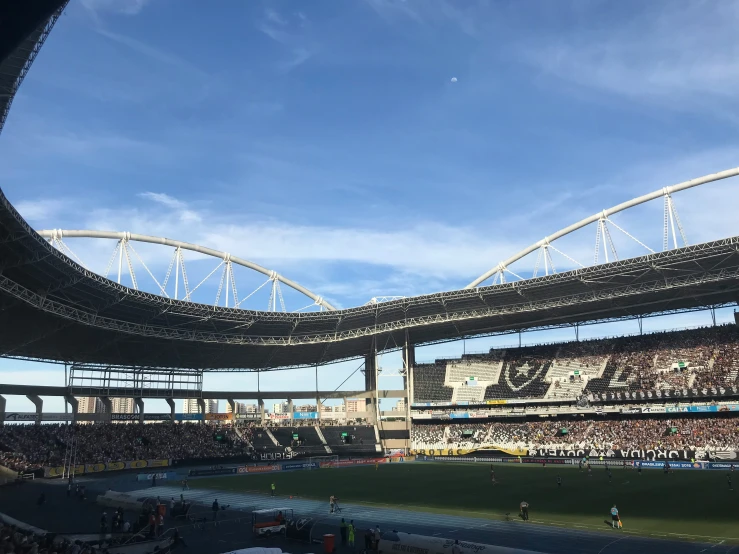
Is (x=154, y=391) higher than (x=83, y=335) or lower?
lower

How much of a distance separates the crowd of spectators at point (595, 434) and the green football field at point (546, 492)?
11033 millimetres

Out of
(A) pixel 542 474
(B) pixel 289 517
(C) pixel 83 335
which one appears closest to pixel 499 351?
(A) pixel 542 474

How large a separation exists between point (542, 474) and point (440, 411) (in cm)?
3407

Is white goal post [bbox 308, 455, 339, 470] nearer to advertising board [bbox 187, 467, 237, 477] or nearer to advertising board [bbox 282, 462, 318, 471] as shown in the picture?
advertising board [bbox 282, 462, 318, 471]

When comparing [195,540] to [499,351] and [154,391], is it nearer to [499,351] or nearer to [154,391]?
[154,391]

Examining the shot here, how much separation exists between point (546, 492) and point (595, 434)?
108ft

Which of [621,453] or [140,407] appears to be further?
[140,407]

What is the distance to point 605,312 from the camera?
3031 inches

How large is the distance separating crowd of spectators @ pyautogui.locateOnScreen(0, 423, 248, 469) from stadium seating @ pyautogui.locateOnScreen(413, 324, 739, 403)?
31271 millimetres

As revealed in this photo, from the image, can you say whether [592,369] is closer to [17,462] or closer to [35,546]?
[17,462]

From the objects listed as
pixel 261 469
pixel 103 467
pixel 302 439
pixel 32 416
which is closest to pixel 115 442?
pixel 103 467

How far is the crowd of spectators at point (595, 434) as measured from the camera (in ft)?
203

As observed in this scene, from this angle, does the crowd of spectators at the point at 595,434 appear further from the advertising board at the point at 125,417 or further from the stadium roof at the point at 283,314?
the advertising board at the point at 125,417

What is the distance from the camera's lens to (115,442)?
70.4m
